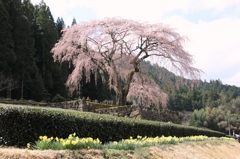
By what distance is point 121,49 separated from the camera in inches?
766

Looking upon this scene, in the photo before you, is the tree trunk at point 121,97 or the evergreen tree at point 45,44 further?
the evergreen tree at point 45,44

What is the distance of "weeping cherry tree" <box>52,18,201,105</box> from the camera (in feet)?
61.0

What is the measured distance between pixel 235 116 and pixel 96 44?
53.3 m

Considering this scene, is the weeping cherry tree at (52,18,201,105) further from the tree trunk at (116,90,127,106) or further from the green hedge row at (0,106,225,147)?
the green hedge row at (0,106,225,147)

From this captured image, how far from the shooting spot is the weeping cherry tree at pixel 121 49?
1858cm

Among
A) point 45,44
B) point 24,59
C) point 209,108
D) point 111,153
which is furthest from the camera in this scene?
point 209,108

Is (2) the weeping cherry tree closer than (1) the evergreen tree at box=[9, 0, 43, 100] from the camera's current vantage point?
Yes

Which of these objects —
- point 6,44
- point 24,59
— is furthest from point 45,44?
point 6,44

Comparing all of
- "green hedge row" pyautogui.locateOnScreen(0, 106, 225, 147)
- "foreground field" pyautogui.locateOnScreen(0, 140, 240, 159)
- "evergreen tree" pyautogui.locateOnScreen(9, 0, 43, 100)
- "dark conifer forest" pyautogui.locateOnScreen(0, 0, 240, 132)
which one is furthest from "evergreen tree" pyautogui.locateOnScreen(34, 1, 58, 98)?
"foreground field" pyautogui.locateOnScreen(0, 140, 240, 159)

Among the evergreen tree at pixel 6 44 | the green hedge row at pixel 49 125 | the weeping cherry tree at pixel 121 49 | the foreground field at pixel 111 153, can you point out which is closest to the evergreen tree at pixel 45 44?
the evergreen tree at pixel 6 44

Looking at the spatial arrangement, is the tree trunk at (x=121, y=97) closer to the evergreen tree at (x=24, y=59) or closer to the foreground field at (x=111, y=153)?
the foreground field at (x=111, y=153)

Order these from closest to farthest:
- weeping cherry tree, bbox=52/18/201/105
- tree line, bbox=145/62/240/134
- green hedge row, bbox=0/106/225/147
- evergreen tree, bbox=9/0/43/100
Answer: green hedge row, bbox=0/106/225/147 < weeping cherry tree, bbox=52/18/201/105 < evergreen tree, bbox=9/0/43/100 < tree line, bbox=145/62/240/134

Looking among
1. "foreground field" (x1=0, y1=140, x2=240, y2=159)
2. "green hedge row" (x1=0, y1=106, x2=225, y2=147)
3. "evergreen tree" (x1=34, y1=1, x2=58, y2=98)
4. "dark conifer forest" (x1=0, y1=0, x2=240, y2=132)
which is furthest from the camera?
"evergreen tree" (x1=34, y1=1, x2=58, y2=98)

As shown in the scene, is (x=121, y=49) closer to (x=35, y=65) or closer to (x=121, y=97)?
(x=121, y=97)
